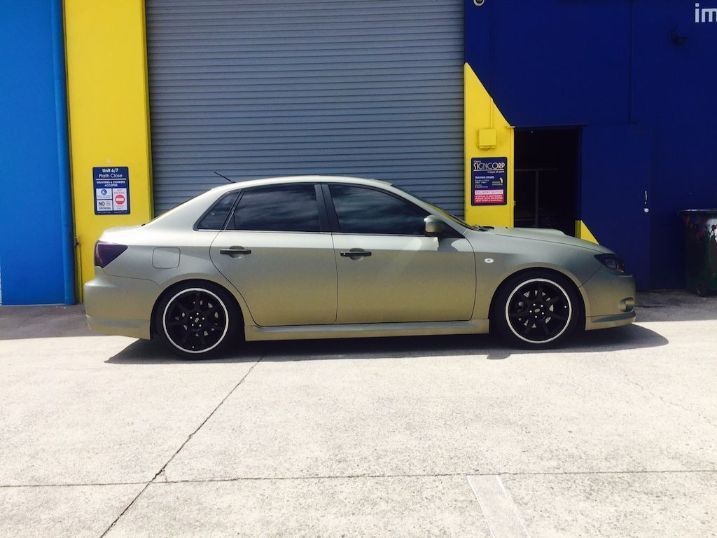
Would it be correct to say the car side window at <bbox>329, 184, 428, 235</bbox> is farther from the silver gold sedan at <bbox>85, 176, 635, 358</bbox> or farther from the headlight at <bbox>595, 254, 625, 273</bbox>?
the headlight at <bbox>595, 254, 625, 273</bbox>

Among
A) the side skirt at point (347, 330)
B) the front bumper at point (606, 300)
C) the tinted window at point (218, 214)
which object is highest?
the tinted window at point (218, 214)

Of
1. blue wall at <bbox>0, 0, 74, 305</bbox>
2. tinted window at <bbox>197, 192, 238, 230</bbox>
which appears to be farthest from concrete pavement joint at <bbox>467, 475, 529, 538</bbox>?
blue wall at <bbox>0, 0, 74, 305</bbox>

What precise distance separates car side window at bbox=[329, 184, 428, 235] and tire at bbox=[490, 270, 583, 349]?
3.09 ft

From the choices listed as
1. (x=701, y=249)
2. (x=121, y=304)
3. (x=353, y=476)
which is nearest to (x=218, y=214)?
(x=121, y=304)

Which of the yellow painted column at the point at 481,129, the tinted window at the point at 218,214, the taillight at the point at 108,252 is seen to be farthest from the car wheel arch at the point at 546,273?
the yellow painted column at the point at 481,129

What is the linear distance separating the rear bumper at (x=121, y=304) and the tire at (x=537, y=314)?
291 cm

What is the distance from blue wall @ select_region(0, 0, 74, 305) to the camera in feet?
30.0

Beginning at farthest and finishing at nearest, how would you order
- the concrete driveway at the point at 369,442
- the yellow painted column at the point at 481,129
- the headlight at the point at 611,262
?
the yellow painted column at the point at 481,129 → the headlight at the point at 611,262 → the concrete driveway at the point at 369,442

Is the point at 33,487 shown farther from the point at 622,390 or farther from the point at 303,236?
the point at 622,390

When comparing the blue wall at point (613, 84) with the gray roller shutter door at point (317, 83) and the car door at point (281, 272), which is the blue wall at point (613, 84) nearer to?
the gray roller shutter door at point (317, 83)

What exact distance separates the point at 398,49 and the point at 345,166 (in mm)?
1750

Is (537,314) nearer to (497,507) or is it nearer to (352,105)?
(497,507)

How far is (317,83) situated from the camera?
9.34 metres

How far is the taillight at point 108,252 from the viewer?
5695 mm
